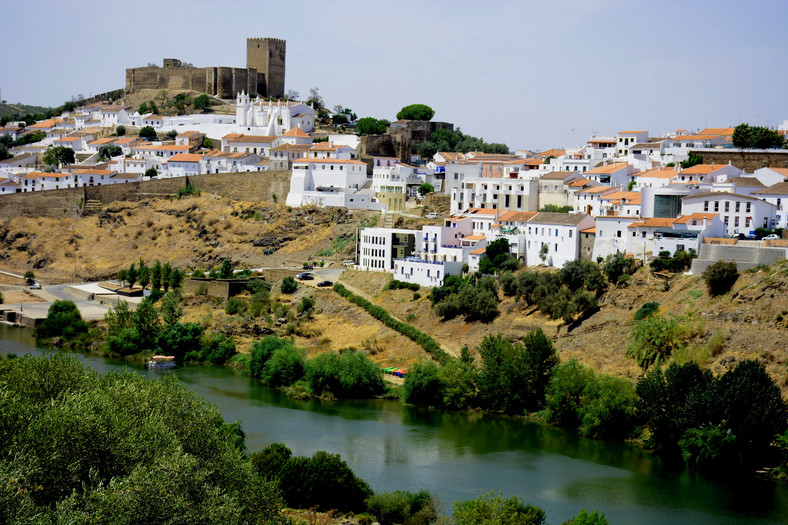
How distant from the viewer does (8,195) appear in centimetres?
4403

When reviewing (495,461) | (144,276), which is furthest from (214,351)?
(495,461)

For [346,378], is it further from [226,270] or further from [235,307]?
[226,270]

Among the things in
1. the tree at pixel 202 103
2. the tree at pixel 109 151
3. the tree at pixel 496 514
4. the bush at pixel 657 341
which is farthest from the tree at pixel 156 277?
the tree at pixel 496 514

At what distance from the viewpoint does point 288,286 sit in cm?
3406

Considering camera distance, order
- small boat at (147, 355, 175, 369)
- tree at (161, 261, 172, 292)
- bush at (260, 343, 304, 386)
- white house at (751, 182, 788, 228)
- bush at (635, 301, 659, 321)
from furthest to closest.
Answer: tree at (161, 261, 172, 292) → small boat at (147, 355, 175, 369) → white house at (751, 182, 788, 228) → bush at (260, 343, 304, 386) → bush at (635, 301, 659, 321)

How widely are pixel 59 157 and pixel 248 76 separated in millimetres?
13544

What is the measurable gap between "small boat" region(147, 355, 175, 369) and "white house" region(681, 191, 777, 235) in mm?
16400

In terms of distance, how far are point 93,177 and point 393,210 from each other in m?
14.8

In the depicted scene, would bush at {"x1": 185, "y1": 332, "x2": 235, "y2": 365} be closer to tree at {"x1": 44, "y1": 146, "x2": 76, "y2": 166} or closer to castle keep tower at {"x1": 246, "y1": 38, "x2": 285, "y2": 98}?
tree at {"x1": 44, "y1": 146, "x2": 76, "y2": 166}

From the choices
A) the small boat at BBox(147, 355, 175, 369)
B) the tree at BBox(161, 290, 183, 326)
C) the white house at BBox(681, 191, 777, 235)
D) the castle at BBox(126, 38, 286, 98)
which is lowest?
the small boat at BBox(147, 355, 175, 369)

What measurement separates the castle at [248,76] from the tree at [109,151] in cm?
989

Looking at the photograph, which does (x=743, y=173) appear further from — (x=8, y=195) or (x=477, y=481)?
(x=8, y=195)

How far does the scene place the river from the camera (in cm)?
1844

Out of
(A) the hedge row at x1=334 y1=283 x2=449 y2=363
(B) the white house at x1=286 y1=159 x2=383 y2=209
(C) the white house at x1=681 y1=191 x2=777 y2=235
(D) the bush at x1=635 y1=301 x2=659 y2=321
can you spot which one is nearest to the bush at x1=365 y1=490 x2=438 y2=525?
(A) the hedge row at x1=334 y1=283 x2=449 y2=363
